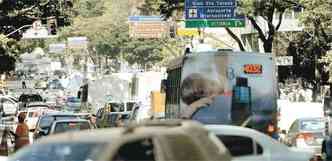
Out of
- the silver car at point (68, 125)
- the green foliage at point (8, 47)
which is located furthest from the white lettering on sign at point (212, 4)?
the silver car at point (68, 125)

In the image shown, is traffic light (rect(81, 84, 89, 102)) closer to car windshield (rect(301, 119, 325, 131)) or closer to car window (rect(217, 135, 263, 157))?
car windshield (rect(301, 119, 325, 131))

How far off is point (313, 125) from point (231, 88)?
11.7 feet

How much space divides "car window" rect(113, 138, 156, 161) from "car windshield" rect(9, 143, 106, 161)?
488 mm

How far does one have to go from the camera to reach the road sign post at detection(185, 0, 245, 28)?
38188mm

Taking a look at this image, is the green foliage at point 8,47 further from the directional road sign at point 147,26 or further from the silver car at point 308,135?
the silver car at point 308,135

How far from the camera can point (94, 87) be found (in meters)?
54.0

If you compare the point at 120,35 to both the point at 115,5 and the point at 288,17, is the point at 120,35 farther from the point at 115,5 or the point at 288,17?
the point at 288,17

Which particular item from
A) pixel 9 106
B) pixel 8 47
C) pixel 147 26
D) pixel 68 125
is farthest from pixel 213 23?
pixel 147 26

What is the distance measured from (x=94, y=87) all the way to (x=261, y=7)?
62.6 feet

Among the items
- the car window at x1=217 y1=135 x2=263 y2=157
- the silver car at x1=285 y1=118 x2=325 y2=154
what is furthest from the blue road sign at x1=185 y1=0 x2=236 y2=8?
the car window at x1=217 y1=135 x2=263 y2=157

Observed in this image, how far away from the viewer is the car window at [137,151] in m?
7.58

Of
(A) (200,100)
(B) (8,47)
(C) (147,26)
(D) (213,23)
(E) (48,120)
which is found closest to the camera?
(A) (200,100)

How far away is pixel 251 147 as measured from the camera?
12648 millimetres

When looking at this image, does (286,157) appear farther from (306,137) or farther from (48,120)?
(48,120)
